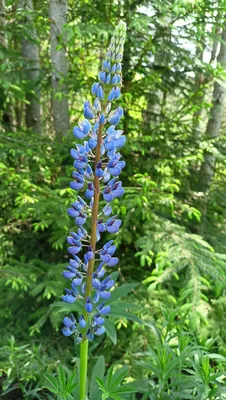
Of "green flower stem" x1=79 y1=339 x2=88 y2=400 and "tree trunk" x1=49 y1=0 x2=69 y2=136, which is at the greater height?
"tree trunk" x1=49 y1=0 x2=69 y2=136

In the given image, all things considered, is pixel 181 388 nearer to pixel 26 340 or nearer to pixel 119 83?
pixel 26 340

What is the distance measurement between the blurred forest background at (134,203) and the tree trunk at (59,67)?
1cm

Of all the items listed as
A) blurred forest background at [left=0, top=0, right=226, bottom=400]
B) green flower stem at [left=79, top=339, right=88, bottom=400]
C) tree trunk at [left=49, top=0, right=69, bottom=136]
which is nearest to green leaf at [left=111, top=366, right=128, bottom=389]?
green flower stem at [left=79, top=339, right=88, bottom=400]

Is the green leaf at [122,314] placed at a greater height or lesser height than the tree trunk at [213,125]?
lesser

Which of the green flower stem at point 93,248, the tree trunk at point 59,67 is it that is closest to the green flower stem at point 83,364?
the green flower stem at point 93,248

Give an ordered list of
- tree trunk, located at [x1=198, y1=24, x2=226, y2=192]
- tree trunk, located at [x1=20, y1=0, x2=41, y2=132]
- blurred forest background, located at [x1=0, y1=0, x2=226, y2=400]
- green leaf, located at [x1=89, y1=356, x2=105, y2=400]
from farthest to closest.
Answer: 1. tree trunk, located at [x1=198, y1=24, x2=226, y2=192]
2. tree trunk, located at [x1=20, y1=0, x2=41, y2=132]
3. blurred forest background, located at [x1=0, y1=0, x2=226, y2=400]
4. green leaf, located at [x1=89, y1=356, x2=105, y2=400]

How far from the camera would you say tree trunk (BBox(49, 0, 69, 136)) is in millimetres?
4164

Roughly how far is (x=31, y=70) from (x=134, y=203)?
2132 mm

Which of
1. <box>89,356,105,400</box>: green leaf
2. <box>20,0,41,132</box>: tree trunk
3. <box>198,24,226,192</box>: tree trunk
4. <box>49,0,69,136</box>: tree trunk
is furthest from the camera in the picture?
<box>198,24,226,192</box>: tree trunk

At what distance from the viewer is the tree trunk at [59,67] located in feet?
13.7

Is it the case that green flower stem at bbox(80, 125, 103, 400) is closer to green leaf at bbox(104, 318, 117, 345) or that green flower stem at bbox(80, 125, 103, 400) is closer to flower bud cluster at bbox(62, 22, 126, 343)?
flower bud cluster at bbox(62, 22, 126, 343)

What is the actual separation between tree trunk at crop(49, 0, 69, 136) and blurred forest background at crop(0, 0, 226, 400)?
14 mm

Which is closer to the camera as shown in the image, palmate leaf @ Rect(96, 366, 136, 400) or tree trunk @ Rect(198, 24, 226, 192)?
palmate leaf @ Rect(96, 366, 136, 400)

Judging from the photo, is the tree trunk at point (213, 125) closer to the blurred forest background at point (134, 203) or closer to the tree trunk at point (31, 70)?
the blurred forest background at point (134, 203)
